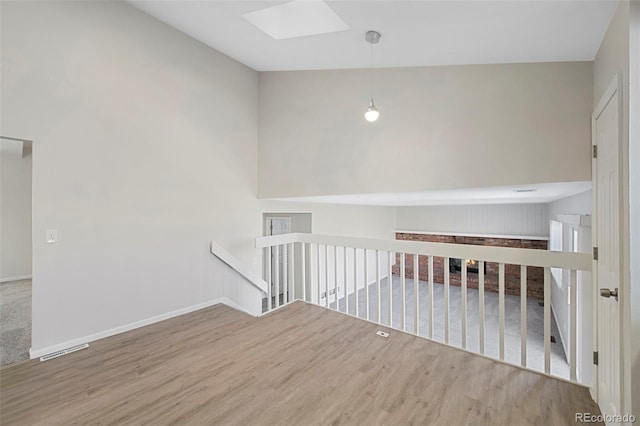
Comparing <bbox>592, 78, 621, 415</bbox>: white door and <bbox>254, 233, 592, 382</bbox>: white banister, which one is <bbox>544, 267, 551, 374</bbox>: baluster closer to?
<bbox>254, 233, 592, 382</bbox>: white banister

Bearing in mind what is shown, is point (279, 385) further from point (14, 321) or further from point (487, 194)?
point (487, 194)

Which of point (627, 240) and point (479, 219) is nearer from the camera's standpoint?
point (627, 240)

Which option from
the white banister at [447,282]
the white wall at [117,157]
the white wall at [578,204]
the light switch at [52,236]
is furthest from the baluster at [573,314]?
the light switch at [52,236]

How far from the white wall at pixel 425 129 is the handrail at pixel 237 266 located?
43.7 inches

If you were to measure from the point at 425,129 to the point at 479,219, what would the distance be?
6.25 meters

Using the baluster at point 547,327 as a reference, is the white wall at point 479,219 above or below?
above

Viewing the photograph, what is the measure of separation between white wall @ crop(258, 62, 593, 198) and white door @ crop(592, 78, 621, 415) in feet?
2.29

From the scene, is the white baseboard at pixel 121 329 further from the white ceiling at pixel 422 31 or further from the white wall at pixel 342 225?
the white ceiling at pixel 422 31

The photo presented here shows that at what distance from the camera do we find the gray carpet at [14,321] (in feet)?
7.88

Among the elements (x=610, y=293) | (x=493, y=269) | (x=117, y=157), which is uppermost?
(x=117, y=157)

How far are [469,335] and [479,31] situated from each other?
5.40 m

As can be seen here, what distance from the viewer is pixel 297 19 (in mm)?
2938

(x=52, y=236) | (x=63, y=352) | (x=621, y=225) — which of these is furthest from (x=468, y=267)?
(x=52, y=236)

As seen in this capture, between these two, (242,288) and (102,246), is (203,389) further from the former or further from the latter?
(242,288)
